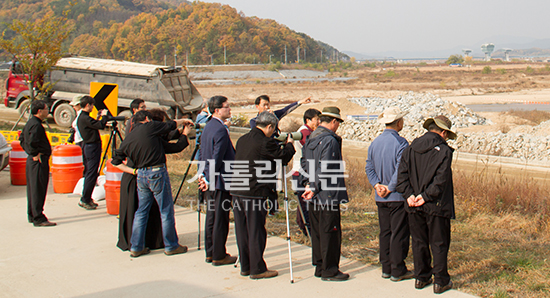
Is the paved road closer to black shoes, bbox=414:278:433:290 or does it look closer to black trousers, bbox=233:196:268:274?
black shoes, bbox=414:278:433:290

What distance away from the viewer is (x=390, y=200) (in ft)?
16.5

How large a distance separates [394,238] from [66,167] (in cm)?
682

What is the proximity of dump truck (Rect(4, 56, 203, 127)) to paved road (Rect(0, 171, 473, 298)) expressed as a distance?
1248 centimetres

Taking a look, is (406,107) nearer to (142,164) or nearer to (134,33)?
(142,164)

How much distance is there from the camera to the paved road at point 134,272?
4.76 m

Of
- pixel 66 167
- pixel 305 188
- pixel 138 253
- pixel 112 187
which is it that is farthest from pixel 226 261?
pixel 66 167

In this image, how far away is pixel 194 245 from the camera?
643 centimetres

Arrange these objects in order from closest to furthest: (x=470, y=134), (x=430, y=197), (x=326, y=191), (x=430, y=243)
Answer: (x=430, y=197) → (x=430, y=243) → (x=326, y=191) → (x=470, y=134)

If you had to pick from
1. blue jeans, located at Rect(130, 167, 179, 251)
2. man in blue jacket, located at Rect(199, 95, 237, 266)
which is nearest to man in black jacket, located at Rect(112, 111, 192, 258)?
blue jeans, located at Rect(130, 167, 179, 251)

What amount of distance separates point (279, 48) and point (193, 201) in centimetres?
14886

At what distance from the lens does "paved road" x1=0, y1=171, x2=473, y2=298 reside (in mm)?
4757

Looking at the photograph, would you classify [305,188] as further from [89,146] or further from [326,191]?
[89,146]

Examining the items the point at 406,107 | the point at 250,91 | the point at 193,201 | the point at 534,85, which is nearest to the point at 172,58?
the point at 250,91

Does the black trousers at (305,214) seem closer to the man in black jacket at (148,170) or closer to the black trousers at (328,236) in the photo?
the black trousers at (328,236)
